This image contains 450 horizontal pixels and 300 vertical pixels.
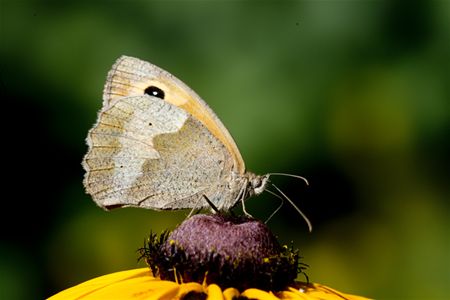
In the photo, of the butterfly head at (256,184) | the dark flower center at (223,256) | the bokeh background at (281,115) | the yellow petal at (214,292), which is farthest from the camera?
the bokeh background at (281,115)

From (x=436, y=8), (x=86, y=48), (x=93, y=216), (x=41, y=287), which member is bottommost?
(x=41, y=287)

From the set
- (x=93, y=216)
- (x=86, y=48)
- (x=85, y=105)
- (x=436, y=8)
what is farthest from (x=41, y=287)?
(x=436, y=8)

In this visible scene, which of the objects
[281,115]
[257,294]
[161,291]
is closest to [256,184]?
[257,294]

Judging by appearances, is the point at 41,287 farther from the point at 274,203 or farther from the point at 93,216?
the point at 274,203

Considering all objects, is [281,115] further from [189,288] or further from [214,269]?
[189,288]

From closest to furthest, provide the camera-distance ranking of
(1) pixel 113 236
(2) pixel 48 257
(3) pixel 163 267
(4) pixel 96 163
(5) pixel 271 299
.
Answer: (5) pixel 271 299 → (3) pixel 163 267 → (4) pixel 96 163 → (2) pixel 48 257 → (1) pixel 113 236

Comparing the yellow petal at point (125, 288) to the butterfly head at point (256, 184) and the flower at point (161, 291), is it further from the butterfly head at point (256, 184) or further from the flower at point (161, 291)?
the butterfly head at point (256, 184)

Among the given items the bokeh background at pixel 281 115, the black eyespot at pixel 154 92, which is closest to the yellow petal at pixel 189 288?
the black eyespot at pixel 154 92
